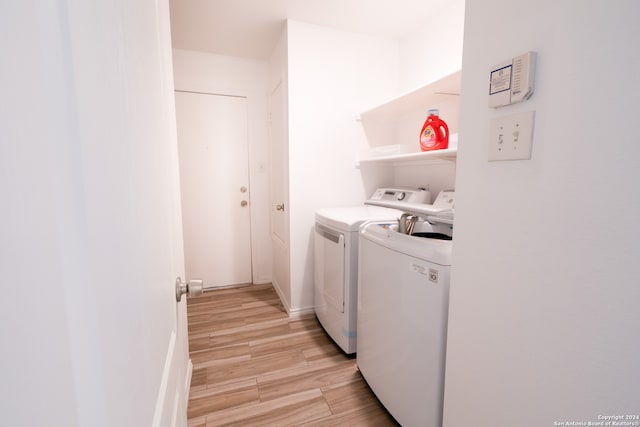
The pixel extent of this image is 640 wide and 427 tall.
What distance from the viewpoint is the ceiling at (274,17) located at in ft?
6.75

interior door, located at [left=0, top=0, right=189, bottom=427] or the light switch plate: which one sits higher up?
the light switch plate

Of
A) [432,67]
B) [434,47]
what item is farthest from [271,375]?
[434,47]

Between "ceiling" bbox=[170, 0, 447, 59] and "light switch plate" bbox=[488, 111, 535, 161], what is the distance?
1.71 meters

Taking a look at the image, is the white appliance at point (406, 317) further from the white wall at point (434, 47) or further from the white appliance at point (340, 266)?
the white wall at point (434, 47)

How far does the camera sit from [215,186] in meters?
3.08

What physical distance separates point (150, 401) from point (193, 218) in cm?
280

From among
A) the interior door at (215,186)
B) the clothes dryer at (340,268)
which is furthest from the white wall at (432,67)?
the interior door at (215,186)

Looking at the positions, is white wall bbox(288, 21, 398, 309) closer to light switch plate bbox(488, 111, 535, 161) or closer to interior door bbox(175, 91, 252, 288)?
interior door bbox(175, 91, 252, 288)

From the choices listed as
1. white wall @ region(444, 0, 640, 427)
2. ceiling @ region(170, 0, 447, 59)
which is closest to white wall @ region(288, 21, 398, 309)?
ceiling @ region(170, 0, 447, 59)

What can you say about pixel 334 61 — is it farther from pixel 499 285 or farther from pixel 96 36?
pixel 96 36

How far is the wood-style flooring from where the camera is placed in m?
1.51

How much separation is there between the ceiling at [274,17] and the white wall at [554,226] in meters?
1.49

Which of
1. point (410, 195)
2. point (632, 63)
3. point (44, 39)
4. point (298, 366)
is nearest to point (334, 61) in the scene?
point (410, 195)

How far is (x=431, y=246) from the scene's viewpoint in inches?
46.8
